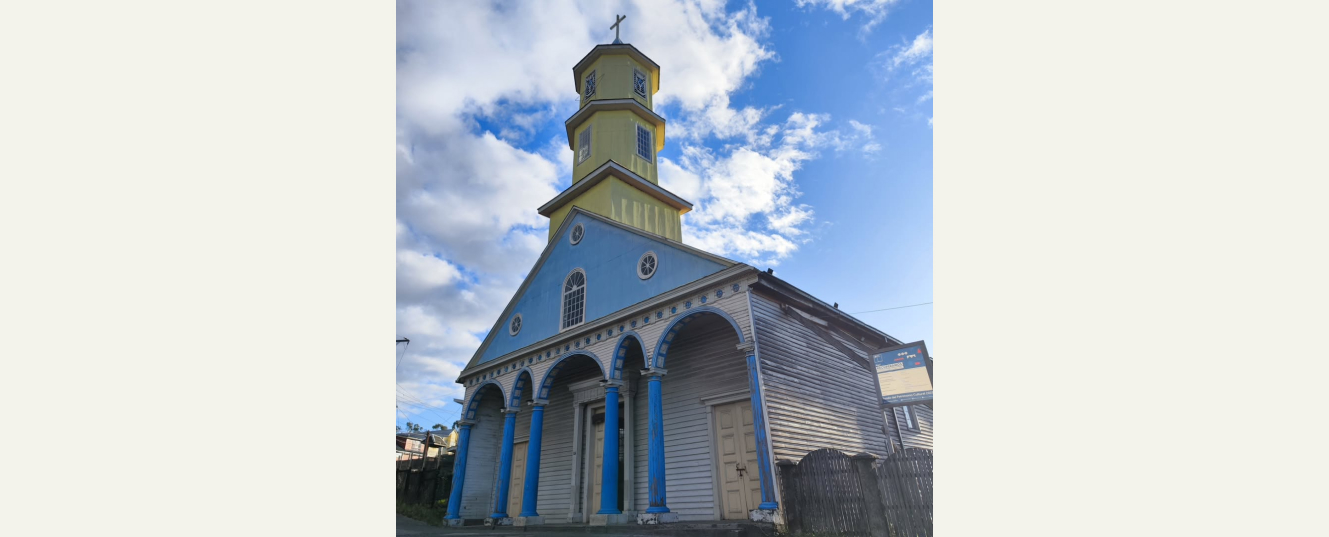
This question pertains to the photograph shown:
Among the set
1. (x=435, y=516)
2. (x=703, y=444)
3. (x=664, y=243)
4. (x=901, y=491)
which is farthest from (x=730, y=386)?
(x=435, y=516)

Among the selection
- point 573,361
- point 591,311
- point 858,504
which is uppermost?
point 591,311

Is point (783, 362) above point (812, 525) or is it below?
above

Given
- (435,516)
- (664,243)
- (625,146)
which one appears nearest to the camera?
(664,243)

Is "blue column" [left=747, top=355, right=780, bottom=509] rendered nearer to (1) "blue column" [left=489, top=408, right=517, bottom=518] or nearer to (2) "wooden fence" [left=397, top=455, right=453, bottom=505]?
(1) "blue column" [left=489, top=408, right=517, bottom=518]

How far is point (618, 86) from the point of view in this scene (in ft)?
73.6

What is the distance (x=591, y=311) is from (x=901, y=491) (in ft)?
29.0

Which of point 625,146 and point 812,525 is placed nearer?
point 812,525

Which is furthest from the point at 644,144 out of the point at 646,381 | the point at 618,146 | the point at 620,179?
the point at 646,381

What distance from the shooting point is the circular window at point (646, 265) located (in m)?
14.0

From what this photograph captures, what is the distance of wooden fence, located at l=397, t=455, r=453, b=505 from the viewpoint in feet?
70.2

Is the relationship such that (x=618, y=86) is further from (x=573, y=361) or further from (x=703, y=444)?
(x=703, y=444)

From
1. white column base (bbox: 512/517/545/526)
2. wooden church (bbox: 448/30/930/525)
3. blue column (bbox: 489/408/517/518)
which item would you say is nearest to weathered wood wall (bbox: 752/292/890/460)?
wooden church (bbox: 448/30/930/525)

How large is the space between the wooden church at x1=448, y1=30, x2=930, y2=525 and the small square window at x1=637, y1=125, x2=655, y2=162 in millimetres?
775

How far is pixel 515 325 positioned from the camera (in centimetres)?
1838
